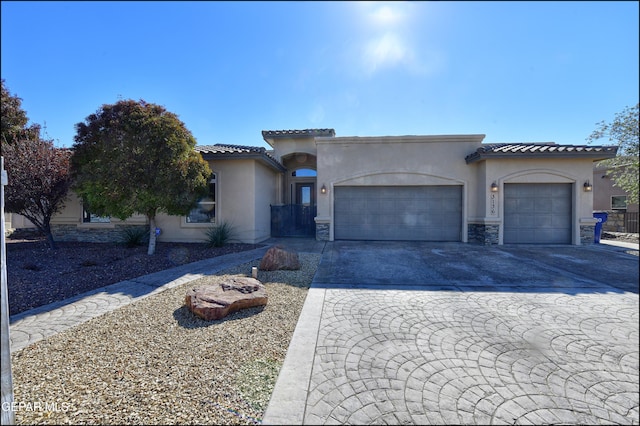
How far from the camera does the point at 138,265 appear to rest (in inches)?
264

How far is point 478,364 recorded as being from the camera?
101 inches

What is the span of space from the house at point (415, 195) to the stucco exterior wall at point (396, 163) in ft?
0.14

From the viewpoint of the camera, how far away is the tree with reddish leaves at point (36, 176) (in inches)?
307

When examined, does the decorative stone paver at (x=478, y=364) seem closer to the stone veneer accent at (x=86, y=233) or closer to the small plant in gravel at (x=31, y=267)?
the small plant in gravel at (x=31, y=267)

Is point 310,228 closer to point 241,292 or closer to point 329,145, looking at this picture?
point 329,145

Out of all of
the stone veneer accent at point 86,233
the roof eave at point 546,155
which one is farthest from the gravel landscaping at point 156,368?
the roof eave at point 546,155

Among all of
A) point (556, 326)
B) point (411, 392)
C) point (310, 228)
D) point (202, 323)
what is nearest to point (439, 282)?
point (556, 326)

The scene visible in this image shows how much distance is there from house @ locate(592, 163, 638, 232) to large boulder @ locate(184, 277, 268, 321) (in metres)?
17.6

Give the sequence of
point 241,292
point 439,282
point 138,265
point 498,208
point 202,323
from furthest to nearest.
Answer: point 498,208, point 138,265, point 439,282, point 241,292, point 202,323

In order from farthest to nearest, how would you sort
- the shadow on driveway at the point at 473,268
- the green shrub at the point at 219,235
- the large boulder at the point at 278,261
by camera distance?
the green shrub at the point at 219,235
the large boulder at the point at 278,261
the shadow on driveway at the point at 473,268

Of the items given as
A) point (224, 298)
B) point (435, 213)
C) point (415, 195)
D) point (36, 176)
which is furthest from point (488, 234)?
point (36, 176)

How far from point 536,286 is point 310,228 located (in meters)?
9.25

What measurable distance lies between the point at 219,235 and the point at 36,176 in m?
5.79

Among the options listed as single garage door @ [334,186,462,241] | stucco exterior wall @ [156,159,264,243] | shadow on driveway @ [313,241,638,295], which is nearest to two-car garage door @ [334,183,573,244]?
single garage door @ [334,186,462,241]
